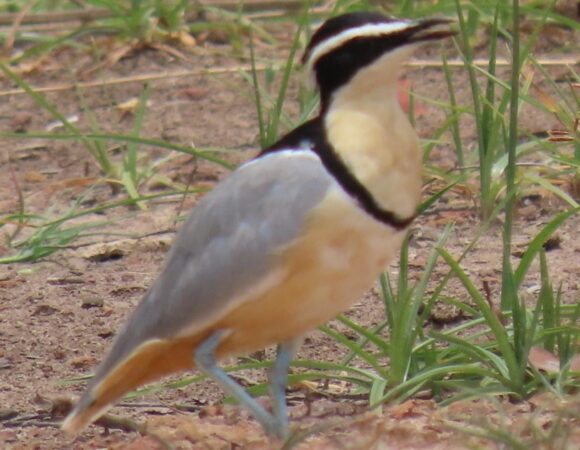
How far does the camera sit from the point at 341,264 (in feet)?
9.84

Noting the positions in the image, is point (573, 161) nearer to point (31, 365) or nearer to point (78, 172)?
point (31, 365)

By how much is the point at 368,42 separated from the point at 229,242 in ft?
1.68

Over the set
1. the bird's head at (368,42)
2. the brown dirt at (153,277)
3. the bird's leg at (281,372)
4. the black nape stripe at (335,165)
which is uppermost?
the bird's head at (368,42)

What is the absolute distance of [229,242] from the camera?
3.15 m

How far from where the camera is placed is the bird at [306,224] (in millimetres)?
3010

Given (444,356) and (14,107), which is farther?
(14,107)

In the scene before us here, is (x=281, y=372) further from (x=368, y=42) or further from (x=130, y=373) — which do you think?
(x=368, y=42)

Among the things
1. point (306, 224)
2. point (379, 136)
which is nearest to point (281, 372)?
point (306, 224)

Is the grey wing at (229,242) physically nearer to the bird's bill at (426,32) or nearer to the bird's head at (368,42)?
the bird's head at (368,42)

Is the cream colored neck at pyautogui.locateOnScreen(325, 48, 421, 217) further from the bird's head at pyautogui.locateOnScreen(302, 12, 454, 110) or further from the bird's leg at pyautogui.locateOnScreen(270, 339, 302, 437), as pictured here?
the bird's leg at pyautogui.locateOnScreen(270, 339, 302, 437)

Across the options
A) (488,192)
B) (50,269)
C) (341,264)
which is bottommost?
(50,269)

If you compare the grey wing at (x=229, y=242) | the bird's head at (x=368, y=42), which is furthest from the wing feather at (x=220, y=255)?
the bird's head at (x=368, y=42)

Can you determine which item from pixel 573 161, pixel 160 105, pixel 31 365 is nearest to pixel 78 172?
pixel 160 105

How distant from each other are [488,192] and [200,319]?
5.08ft
